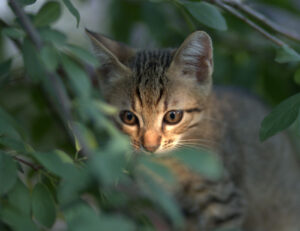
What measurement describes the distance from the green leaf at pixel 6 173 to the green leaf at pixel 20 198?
43 mm

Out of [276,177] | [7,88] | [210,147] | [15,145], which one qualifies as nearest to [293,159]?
[276,177]

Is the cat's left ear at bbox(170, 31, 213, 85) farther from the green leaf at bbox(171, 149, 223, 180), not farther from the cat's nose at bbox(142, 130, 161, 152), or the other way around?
the green leaf at bbox(171, 149, 223, 180)

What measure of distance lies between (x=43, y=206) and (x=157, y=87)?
3.60ft

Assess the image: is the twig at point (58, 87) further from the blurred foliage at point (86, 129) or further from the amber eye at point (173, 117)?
the amber eye at point (173, 117)

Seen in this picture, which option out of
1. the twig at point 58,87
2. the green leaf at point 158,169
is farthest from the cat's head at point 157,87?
the green leaf at point 158,169

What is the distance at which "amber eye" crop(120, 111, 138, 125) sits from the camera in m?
2.34

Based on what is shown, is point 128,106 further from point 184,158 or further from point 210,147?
point 184,158

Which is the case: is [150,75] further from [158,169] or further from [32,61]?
[158,169]

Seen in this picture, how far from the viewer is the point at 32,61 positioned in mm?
1652

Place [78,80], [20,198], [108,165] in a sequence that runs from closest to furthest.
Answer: [108,165] < [78,80] < [20,198]

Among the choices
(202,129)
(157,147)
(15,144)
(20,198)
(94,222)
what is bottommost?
(202,129)

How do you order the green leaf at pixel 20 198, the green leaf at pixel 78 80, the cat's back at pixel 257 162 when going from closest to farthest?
the green leaf at pixel 78 80, the green leaf at pixel 20 198, the cat's back at pixel 257 162

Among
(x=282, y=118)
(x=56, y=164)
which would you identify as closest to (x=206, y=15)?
(x=282, y=118)

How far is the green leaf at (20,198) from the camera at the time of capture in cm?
135
